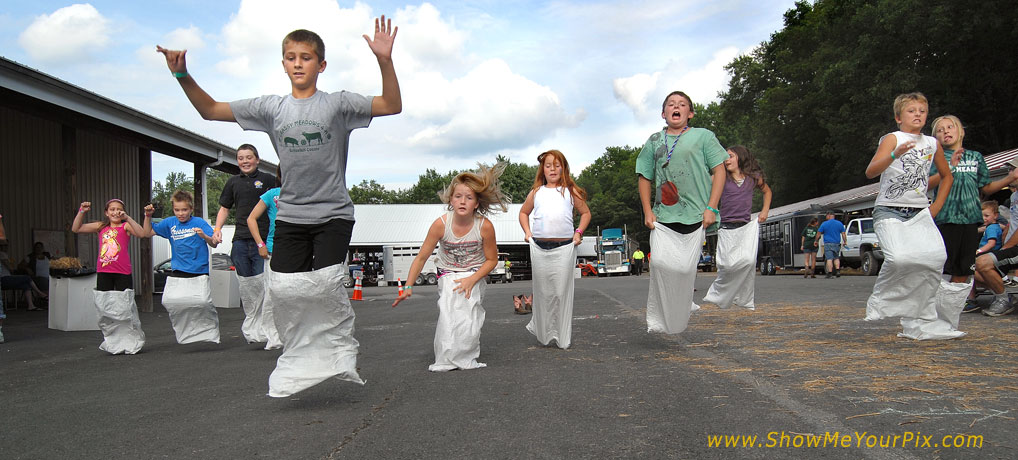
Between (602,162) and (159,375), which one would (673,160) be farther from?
(602,162)

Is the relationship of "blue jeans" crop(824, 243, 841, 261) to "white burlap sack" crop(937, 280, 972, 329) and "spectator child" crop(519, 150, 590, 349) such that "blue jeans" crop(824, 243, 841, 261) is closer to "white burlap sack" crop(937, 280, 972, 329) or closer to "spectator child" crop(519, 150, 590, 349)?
"white burlap sack" crop(937, 280, 972, 329)

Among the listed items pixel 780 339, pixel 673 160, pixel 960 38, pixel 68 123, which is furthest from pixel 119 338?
pixel 960 38

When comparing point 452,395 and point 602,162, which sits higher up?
point 602,162

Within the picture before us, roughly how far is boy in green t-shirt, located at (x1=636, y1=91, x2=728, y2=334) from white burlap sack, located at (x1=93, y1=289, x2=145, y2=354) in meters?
4.99

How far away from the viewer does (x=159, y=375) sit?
545cm

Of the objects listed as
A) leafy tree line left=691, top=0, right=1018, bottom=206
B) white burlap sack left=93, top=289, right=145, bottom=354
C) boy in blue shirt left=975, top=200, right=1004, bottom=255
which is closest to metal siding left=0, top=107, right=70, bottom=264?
white burlap sack left=93, top=289, right=145, bottom=354

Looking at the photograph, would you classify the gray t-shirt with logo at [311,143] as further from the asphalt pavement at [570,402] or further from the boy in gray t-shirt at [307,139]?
the asphalt pavement at [570,402]

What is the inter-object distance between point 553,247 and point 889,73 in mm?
31043

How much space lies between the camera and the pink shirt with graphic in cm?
708

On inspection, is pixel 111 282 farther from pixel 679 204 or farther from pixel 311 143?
pixel 679 204

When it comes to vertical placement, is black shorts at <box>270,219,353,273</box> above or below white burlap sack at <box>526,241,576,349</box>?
above

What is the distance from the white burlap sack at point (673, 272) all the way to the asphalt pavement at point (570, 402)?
0.24 metres

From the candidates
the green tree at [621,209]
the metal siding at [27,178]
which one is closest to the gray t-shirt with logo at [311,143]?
the metal siding at [27,178]

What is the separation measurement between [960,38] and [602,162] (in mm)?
81433
